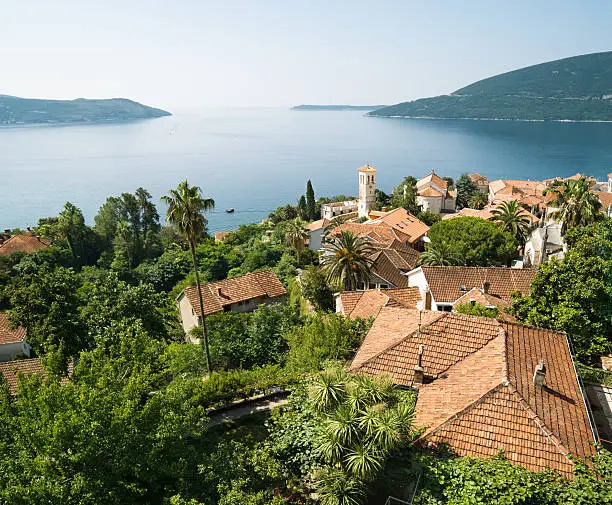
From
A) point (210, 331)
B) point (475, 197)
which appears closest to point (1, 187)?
point (475, 197)

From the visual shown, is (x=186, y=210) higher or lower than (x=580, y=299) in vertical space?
higher

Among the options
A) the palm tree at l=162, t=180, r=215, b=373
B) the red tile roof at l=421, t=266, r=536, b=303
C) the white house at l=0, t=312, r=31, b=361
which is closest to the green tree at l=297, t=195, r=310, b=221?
the red tile roof at l=421, t=266, r=536, b=303

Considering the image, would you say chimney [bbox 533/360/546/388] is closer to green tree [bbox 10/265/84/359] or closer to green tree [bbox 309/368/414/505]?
green tree [bbox 309/368/414/505]

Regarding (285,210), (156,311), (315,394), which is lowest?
(285,210)

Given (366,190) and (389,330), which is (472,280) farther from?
(366,190)

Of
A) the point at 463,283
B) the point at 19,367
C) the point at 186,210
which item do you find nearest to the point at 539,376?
the point at 186,210

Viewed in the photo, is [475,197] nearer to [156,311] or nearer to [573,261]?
[573,261]

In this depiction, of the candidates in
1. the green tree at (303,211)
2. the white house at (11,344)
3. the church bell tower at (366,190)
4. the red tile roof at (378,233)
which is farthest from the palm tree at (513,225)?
the white house at (11,344)
